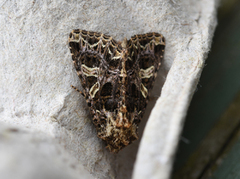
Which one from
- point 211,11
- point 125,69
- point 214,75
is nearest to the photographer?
point 125,69

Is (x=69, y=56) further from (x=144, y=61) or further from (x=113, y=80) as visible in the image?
(x=144, y=61)

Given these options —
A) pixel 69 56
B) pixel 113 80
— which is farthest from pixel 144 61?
→ pixel 69 56

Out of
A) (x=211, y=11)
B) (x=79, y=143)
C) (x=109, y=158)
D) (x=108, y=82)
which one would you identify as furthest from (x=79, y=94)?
(x=211, y=11)

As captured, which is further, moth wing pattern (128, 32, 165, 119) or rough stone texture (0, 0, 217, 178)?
moth wing pattern (128, 32, 165, 119)

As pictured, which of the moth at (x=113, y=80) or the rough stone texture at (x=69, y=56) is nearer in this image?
the rough stone texture at (x=69, y=56)

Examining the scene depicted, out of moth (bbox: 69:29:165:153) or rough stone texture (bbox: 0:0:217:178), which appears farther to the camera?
moth (bbox: 69:29:165:153)

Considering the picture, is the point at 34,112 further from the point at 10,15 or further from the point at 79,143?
the point at 10,15
